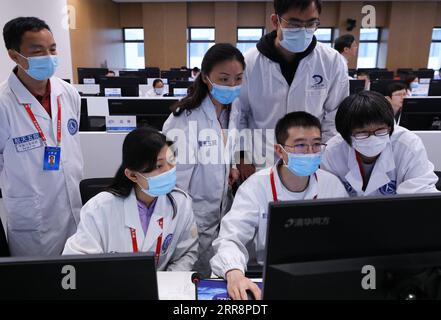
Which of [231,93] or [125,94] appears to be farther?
[125,94]

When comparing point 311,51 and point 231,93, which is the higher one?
point 311,51

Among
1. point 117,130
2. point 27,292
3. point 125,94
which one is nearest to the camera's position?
point 27,292

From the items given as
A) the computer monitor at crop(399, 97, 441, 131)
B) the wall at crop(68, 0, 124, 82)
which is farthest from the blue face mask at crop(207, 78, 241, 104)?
the wall at crop(68, 0, 124, 82)

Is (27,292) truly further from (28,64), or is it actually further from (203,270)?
(28,64)

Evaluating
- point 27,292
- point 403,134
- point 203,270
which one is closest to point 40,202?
point 203,270

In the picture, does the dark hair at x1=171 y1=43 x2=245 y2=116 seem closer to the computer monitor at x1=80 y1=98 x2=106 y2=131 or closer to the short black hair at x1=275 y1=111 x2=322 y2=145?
the short black hair at x1=275 y1=111 x2=322 y2=145

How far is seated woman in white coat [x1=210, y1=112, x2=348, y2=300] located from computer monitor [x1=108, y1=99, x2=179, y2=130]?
1.03m

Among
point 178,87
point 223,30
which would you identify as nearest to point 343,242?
point 178,87

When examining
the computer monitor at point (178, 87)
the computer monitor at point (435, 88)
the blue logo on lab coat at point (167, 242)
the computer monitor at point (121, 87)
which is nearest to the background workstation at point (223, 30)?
the computer monitor at point (178, 87)

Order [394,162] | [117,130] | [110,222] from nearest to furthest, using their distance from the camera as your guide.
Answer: [110,222] < [394,162] < [117,130]

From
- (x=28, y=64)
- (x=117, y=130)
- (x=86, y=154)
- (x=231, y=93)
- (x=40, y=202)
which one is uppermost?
(x=28, y=64)

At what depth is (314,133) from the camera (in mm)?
1395

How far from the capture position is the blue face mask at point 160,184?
1411 mm

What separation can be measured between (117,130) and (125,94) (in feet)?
9.96
